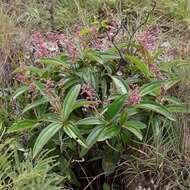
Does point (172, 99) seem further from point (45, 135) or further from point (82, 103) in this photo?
point (45, 135)

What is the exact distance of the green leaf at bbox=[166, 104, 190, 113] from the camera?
1919 millimetres

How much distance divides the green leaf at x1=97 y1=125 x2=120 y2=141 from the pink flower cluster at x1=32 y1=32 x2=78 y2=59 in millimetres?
343

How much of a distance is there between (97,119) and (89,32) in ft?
1.71

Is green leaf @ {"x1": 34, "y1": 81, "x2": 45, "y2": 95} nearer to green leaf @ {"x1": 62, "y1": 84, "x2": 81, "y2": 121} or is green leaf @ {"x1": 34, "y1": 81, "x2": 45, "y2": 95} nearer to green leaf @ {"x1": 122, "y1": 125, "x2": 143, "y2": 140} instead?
green leaf @ {"x1": 62, "y1": 84, "x2": 81, "y2": 121}

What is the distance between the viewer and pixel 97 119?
184 cm

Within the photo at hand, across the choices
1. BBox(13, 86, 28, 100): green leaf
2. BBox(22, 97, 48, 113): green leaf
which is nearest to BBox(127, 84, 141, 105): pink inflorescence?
BBox(22, 97, 48, 113): green leaf

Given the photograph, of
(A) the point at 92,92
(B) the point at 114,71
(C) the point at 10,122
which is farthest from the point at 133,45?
(C) the point at 10,122

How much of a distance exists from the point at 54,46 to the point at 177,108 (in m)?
0.73

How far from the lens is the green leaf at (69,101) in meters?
1.81

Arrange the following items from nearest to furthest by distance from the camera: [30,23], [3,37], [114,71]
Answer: [114,71]
[3,37]
[30,23]

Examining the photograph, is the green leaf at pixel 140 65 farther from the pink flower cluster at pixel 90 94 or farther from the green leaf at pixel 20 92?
the green leaf at pixel 20 92

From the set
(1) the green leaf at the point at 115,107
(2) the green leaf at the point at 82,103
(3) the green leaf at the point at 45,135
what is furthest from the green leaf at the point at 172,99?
(3) the green leaf at the point at 45,135

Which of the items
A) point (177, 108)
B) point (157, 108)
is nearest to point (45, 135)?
point (157, 108)

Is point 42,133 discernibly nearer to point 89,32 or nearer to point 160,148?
point 160,148
